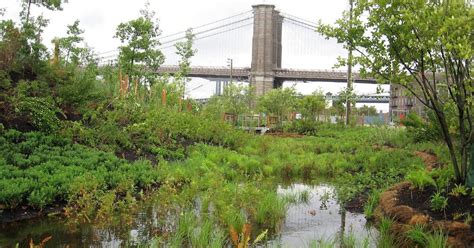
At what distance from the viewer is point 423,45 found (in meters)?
5.86

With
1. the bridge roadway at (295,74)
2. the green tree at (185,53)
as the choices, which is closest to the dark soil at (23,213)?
the green tree at (185,53)

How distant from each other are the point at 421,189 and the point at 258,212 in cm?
232

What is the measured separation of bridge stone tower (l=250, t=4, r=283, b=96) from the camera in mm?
59678

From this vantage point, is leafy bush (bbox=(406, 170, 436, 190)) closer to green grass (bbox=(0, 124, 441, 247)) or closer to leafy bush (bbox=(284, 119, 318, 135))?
green grass (bbox=(0, 124, 441, 247))

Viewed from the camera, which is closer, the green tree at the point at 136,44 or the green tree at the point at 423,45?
the green tree at the point at 423,45

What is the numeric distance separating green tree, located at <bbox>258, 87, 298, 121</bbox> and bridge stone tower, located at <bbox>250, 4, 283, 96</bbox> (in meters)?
21.4

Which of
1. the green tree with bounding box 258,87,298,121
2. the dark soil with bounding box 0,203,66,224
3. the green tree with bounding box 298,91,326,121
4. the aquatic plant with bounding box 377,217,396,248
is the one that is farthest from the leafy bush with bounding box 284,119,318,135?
the dark soil with bounding box 0,203,66,224

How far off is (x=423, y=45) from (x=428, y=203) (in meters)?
2.00

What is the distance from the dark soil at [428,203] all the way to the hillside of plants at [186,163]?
0.07ft

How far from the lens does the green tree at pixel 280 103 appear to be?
33938mm

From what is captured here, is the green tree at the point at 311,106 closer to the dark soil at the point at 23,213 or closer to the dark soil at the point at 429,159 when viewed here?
the dark soil at the point at 429,159

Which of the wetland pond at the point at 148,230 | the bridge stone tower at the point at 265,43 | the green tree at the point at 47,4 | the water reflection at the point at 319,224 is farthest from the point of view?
the bridge stone tower at the point at 265,43

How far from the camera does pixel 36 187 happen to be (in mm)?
6246

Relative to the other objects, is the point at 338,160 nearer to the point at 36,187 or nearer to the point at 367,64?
the point at 367,64
